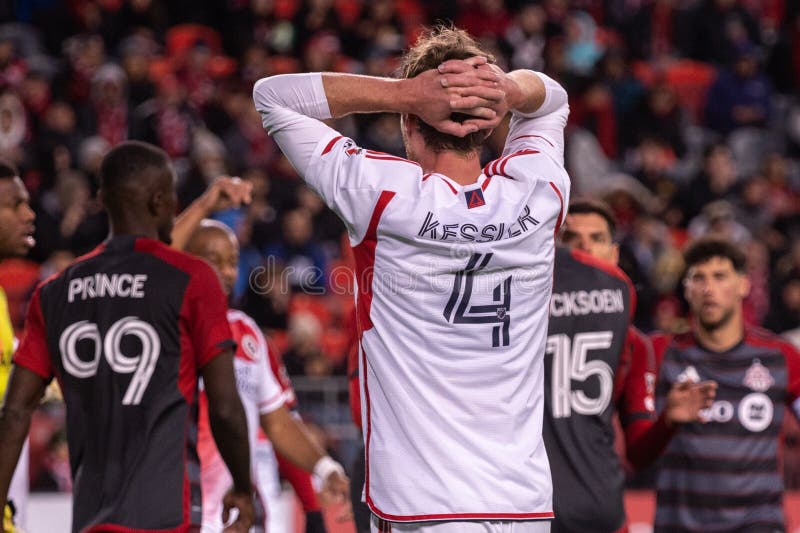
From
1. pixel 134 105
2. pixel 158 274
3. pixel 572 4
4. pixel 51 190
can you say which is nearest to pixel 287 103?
pixel 158 274

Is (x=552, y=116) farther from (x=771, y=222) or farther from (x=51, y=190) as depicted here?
(x=771, y=222)

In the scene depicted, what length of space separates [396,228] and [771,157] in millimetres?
12584

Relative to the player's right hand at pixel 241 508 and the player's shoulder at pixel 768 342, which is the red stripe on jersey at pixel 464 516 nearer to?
the player's right hand at pixel 241 508

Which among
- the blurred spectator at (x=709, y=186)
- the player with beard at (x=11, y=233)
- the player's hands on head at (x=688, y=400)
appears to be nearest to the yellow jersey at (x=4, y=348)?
the player with beard at (x=11, y=233)

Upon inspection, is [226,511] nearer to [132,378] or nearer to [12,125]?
[132,378]

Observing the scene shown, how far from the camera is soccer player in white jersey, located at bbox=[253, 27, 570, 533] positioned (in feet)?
10.4

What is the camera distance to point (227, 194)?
205 inches

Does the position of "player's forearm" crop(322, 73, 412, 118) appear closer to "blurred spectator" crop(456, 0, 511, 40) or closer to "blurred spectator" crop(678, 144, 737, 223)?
"blurred spectator" crop(678, 144, 737, 223)

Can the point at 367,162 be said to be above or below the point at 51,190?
below

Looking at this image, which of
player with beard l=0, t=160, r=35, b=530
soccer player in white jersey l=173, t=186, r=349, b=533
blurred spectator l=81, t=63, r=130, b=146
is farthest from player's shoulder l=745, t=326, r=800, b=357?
blurred spectator l=81, t=63, r=130, b=146

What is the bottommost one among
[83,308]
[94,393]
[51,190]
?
[94,393]

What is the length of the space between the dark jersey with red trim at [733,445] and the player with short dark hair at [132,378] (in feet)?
8.34

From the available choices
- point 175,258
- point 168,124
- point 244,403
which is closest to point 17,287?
point 168,124

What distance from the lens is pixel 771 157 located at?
14789mm
